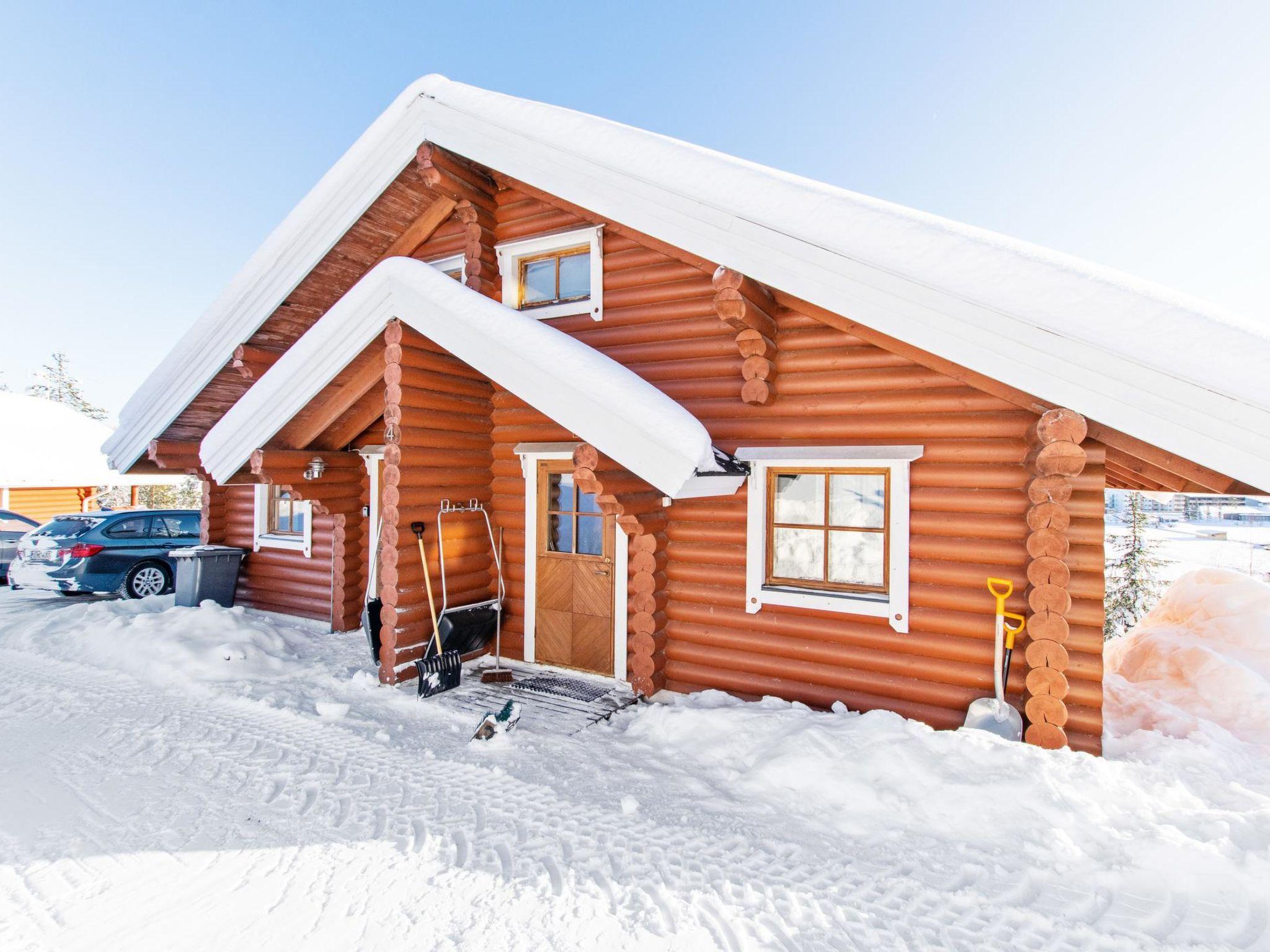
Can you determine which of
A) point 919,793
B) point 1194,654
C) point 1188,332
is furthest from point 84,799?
point 1194,654

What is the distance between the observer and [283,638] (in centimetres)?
760

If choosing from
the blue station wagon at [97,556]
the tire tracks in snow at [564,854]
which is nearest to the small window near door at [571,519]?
the tire tracks in snow at [564,854]

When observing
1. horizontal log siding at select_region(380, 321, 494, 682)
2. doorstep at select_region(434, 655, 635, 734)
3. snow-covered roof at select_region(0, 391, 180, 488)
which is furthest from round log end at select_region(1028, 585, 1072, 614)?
snow-covered roof at select_region(0, 391, 180, 488)

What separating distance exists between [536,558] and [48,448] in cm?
2273

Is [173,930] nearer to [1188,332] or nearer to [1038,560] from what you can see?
[1038,560]

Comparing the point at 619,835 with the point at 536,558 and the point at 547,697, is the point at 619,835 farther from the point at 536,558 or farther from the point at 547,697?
the point at 536,558

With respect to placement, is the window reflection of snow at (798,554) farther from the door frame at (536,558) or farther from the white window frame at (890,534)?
the door frame at (536,558)

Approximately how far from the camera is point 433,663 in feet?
19.8

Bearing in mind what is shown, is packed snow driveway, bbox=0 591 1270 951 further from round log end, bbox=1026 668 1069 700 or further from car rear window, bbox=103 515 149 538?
car rear window, bbox=103 515 149 538

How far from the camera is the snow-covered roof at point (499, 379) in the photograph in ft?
15.2

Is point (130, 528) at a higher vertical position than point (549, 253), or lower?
lower

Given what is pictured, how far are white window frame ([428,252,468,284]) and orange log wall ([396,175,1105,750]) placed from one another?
47.3 inches

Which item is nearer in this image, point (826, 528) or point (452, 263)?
point (826, 528)

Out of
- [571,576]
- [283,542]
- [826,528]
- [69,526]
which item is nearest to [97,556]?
[69,526]
